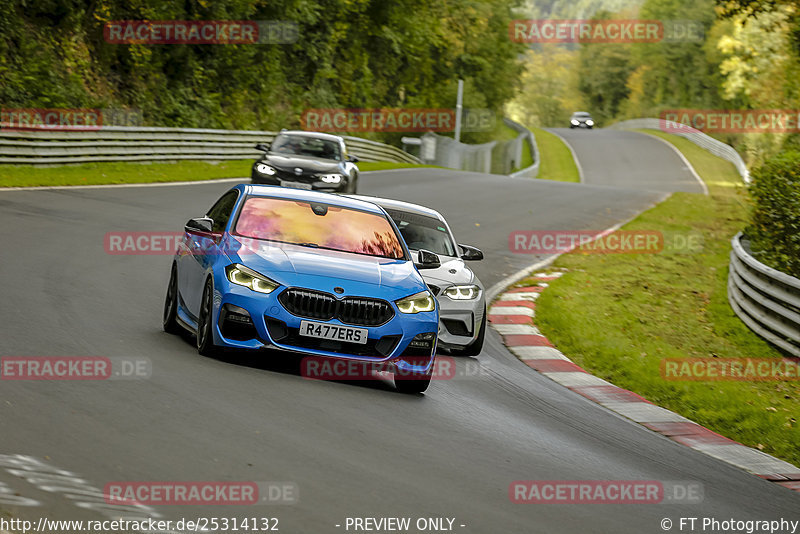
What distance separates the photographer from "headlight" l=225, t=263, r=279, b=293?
8.45m

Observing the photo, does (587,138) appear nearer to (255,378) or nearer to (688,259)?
(688,259)

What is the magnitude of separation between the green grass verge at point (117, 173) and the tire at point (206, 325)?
569 inches

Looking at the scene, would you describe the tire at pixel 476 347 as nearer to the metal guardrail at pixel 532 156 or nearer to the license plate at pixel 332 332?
the license plate at pixel 332 332

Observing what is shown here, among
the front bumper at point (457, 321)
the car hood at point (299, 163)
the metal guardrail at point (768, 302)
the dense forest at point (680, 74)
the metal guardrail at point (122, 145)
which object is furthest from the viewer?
the dense forest at point (680, 74)

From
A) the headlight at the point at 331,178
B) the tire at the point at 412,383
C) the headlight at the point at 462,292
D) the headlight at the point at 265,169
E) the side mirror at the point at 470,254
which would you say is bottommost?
the headlight at the point at 331,178

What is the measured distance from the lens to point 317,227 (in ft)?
31.6

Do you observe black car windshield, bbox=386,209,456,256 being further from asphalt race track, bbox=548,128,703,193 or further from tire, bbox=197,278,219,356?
asphalt race track, bbox=548,128,703,193

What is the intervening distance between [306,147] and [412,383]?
54.6ft

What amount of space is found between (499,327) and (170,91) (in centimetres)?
2835

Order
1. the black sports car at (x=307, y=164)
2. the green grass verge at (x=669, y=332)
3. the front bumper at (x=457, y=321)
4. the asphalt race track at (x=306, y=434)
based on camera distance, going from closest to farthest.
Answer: the asphalt race track at (x=306, y=434), the green grass verge at (x=669, y=332), the front bumper at (x=457, y=321), the black sports car at (x=307, y=164)

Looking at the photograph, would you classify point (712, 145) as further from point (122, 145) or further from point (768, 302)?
point (768, 302)

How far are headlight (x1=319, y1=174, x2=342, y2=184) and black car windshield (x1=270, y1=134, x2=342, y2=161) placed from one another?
0.96 m

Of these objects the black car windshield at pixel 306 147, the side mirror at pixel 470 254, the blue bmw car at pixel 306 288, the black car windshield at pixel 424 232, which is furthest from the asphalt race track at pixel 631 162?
the blue bmw car at pixel 306 288

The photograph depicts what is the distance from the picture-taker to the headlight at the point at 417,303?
8.77 meters
